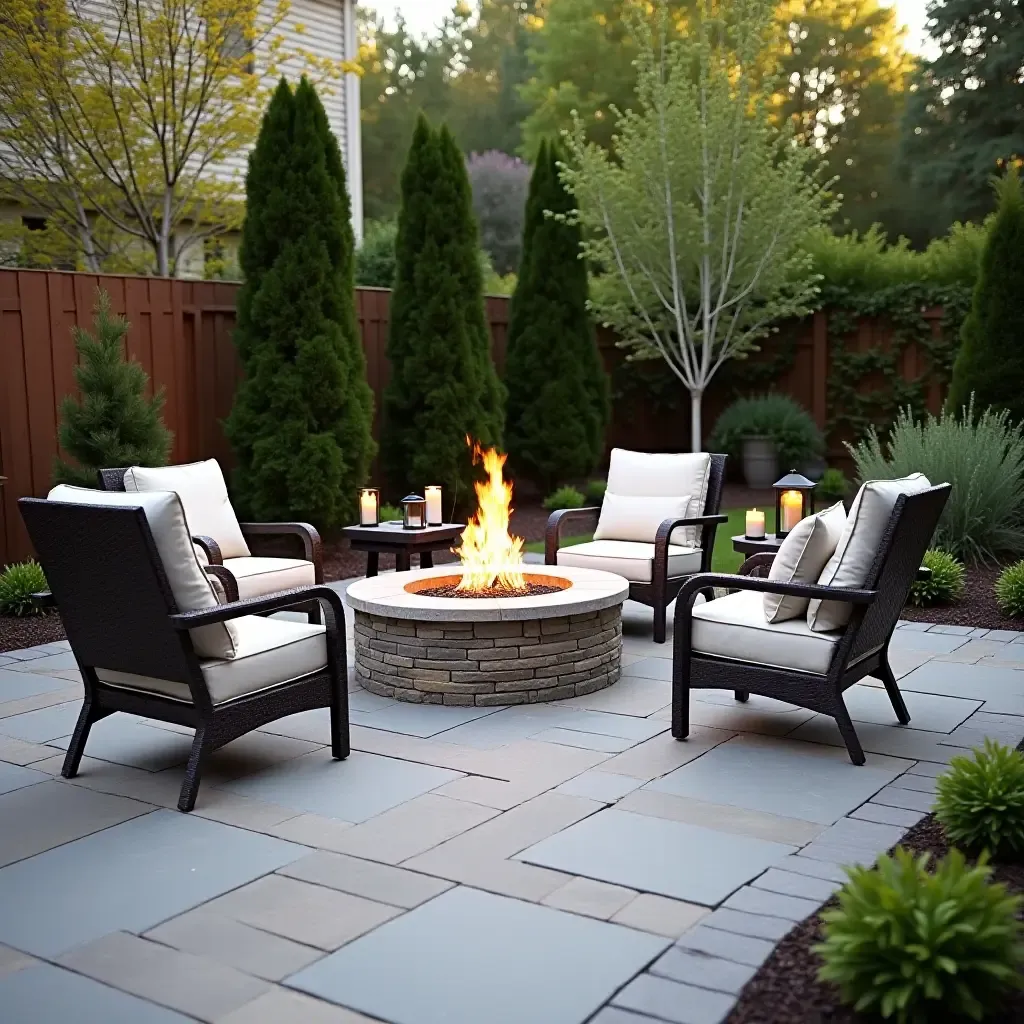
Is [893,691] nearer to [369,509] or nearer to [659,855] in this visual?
[659,855]

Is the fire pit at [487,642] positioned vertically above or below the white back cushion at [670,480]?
below

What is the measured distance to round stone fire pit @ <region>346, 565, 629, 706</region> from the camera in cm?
470

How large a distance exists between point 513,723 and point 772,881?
1.68 metres

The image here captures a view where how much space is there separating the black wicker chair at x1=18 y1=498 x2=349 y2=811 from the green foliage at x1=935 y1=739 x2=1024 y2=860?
2.12 meters

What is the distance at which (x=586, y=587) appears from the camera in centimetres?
518

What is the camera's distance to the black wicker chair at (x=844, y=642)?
3.89 m

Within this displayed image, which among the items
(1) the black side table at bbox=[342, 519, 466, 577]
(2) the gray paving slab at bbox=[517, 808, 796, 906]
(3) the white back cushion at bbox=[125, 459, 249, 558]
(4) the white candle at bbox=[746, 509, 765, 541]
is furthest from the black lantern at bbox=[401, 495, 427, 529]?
(2) the gray paving slab at bbox=[517, 808, 796, 906]

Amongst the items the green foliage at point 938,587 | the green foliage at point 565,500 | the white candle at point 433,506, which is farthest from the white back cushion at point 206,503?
the green foliage at point 565,500

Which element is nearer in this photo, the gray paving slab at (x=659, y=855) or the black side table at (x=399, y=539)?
the gray paving slab at (x=659, y=855)

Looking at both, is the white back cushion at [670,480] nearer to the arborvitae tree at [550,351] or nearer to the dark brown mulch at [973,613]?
the dark brown mulch at [973,613]

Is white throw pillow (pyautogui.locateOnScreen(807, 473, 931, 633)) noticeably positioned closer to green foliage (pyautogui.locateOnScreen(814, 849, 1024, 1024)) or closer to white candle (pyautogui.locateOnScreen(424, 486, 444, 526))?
green foliage (pyautogui.locateOnScreen(814, 849, 1024, 1024))

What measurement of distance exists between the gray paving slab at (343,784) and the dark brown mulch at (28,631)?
2.67 m

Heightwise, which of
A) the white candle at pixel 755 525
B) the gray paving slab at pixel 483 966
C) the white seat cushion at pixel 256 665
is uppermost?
the white candle at pixel 755 525

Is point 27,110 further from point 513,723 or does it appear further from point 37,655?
point 513,723
